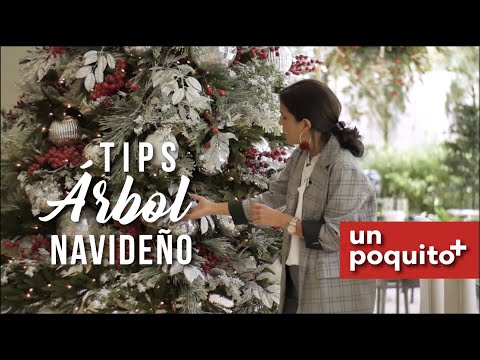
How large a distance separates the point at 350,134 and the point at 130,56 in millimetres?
898

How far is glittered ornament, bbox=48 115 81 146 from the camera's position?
2.38m

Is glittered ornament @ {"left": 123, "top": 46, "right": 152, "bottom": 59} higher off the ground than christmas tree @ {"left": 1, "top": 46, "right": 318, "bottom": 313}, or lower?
higher

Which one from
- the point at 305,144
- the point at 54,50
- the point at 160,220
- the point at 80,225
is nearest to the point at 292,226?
the point at 305,144

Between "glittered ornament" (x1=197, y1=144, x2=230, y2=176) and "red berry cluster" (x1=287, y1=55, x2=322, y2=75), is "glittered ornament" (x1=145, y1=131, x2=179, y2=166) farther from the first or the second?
"red berry cluster" (x1=287, y1=55, x2=322, y2=75)

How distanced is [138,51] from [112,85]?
0.54 feet

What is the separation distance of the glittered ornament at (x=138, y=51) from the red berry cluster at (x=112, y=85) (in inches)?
1.7

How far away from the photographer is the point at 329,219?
218 centimetres

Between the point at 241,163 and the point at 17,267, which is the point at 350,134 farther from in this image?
the point at 17,267

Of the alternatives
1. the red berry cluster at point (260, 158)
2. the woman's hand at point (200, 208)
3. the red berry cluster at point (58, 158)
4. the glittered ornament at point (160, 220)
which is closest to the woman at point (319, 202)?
the red berry cluster at point (260, 158)

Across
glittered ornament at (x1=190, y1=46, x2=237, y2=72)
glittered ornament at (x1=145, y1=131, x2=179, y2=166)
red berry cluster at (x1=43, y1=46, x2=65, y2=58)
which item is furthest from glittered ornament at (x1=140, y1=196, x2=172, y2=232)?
red berry cluster at (x1=43, y1=46, x2=65, y2=58)

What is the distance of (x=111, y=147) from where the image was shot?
2387 millimetres

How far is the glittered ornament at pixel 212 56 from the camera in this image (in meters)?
2.37

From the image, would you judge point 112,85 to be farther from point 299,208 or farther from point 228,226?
point 299,208
